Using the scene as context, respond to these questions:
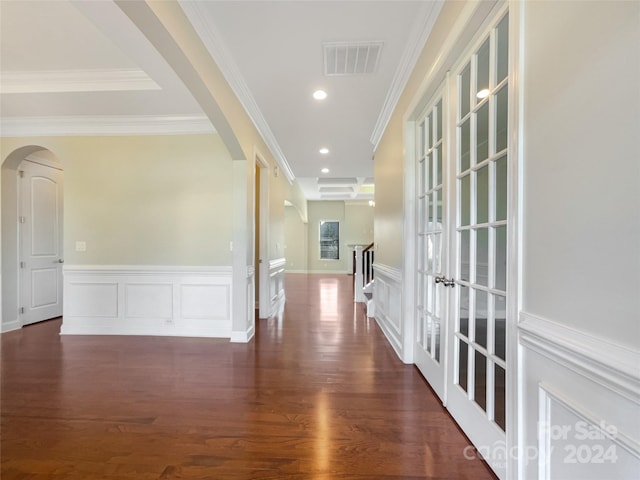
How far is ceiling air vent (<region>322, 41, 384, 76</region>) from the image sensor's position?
2441 millimetres

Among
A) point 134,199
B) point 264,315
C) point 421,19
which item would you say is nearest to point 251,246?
point 264,315

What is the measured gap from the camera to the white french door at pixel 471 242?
1479 mm

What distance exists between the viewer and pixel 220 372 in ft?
8.80

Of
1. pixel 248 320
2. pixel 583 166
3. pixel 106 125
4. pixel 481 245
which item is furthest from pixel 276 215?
pixel 583 166

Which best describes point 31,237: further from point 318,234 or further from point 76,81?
point 318,234

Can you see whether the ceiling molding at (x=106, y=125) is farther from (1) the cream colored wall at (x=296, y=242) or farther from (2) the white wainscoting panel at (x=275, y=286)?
(1) the cream colored wall at (x=296, y=242)

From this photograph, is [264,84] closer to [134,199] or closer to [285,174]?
[134,199]

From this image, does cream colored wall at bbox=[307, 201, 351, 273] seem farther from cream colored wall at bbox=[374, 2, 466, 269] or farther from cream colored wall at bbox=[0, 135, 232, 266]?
cream colored wall at bbox=[0, 135, 232, 266]

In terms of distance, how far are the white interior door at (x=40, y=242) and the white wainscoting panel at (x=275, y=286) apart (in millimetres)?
3332

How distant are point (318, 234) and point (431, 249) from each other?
30.4 ft

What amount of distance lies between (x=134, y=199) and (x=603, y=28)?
4.40m

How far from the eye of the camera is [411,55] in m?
2.50

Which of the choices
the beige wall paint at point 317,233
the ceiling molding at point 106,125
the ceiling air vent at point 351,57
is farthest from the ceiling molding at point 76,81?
the beige wall paint at point 317,233

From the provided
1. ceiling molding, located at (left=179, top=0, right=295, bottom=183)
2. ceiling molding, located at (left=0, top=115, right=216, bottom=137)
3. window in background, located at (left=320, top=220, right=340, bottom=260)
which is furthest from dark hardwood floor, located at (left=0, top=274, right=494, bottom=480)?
window in background, located at (left=320, top=220, right=340, bottom=260)
